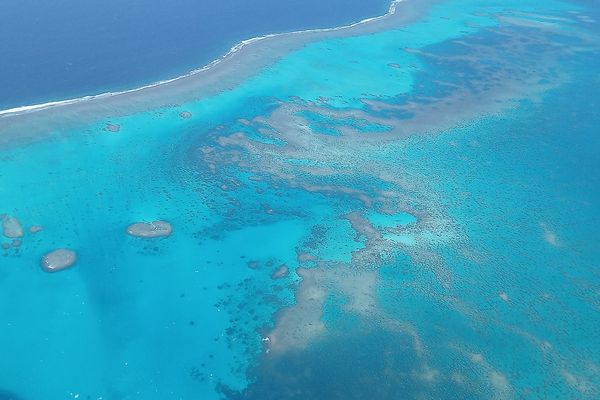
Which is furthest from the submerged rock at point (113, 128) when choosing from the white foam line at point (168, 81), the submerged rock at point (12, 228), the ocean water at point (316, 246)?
the submerged rock at point (12, 228)

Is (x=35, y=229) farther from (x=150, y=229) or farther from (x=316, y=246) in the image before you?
(x=316, y=246)

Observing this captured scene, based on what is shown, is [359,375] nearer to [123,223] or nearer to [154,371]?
[154,371]

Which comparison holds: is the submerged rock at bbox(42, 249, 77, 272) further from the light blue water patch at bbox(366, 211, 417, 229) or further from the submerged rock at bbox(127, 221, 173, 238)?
the light blue water patch at bbox(366, 211, 417, 229)

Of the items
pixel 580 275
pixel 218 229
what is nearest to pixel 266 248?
pixel 218 229

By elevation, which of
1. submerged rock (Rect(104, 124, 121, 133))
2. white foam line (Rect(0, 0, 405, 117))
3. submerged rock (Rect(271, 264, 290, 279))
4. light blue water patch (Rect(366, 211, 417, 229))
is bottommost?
A: submerged rock (Rect(271, 264, 290, 279))

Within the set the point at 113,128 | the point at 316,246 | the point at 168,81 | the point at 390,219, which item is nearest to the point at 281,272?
the point at 316,246

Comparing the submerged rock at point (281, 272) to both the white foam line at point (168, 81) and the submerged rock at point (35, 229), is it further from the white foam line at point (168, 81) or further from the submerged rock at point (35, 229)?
the white foam line at point (168, 81)

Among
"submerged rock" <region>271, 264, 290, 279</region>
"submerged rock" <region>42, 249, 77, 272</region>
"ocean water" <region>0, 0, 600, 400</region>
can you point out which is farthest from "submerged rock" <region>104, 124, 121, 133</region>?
"submerged rock" <region>271, 264, 290, 279</region>
